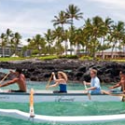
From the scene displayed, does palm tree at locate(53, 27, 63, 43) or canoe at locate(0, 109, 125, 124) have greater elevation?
palm tree at locate(53, 27, 63, 43)

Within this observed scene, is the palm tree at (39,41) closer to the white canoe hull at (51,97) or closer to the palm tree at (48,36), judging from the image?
the palm tree at (48,36)

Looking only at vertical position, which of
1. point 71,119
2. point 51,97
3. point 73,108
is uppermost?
point 71,119

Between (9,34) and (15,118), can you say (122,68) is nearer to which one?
(15,118)

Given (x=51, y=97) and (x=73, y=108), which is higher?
(x=51, y=97)

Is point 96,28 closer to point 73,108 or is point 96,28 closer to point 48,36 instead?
point 48,36

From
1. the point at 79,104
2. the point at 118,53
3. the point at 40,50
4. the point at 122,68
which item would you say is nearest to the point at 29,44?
the point at 40,50

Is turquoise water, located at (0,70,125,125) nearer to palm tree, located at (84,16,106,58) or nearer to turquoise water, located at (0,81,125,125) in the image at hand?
turquoise water, located at (0,81,125,125)

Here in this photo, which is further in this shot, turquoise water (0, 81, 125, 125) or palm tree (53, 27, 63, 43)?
palm tree (53, 27, 63, 43)

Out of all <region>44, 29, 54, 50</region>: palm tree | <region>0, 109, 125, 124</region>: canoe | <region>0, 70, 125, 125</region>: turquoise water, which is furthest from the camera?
<region>44, 29, 54, 50</region>: palm tree

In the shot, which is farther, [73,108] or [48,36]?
[48,36]

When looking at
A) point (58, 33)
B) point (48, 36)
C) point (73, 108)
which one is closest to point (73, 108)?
point (73, 108)

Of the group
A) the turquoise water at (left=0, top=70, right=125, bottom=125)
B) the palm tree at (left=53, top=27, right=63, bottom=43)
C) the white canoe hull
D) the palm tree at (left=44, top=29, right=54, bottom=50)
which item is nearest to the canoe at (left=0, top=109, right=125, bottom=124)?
the turquoise water at (left=0, top=70, right=125, bottom=125)

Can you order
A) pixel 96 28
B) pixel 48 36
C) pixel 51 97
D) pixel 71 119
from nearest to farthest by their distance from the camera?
pixel 71 119, pixel 51 97, pixel 96 28, pixel 48 36

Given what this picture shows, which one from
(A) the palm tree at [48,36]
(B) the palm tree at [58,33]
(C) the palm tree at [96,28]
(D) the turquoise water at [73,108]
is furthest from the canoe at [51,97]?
(A) the palm tree at [48,36]
